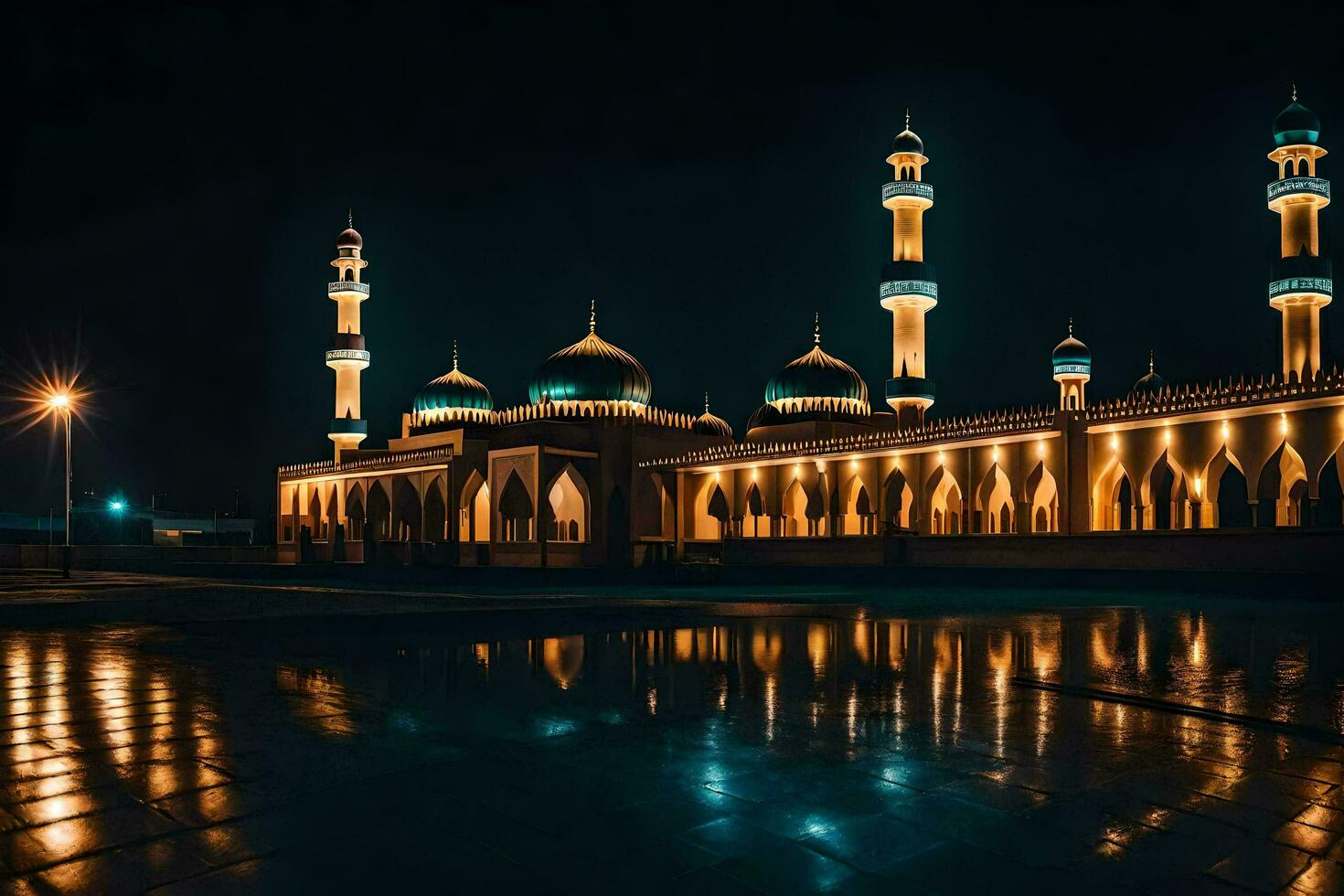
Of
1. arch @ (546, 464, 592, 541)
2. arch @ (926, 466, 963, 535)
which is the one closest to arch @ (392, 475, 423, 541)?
arch @ (546, 464, 592, 541)

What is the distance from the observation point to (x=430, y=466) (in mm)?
36250

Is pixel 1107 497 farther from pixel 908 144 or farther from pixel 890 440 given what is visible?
pixel 908 144

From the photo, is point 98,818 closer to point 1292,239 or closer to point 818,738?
point 818,738

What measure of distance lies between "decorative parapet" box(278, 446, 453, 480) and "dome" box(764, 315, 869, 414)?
11.8 m

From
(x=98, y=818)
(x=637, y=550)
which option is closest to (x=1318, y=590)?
(x=98, y=818)

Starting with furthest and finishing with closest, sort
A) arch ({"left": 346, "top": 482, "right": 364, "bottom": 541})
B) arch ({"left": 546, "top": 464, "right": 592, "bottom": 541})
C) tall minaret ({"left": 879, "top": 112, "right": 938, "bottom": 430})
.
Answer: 1. arch ({"left": 346, "top": 482, "right": 364, "bottom": 541})
2. arch ({"left": 546, "top": 464, "right": 592, "bottom": 541})
3. tall minaret ({"left": 879, "top": 112, "right": 938, "bottom": 430})

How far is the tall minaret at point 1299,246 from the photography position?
2670cm

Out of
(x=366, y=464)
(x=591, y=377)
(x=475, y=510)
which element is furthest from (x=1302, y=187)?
(x=366, y=464)

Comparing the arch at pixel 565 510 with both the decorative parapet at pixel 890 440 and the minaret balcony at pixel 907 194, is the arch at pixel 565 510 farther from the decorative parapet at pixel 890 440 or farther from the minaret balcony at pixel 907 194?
the minaret balcony at pixel 907 194

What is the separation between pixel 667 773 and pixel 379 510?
37.0m

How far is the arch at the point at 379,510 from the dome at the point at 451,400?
3687mm

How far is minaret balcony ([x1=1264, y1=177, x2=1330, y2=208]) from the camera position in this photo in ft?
89.0

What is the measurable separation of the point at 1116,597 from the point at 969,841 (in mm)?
14981

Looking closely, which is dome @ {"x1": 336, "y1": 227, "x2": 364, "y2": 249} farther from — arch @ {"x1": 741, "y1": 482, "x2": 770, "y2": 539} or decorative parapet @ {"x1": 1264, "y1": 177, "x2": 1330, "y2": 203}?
decorative parapet @ {"x1": 1264, "y1": 177, "x2": 1330, "y2": 203}
